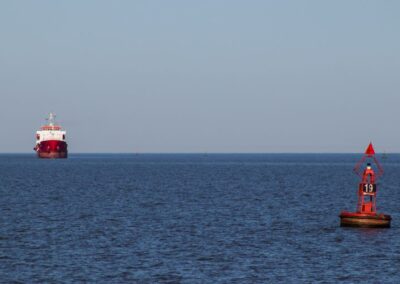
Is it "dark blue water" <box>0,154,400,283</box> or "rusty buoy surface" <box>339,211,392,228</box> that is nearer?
"dark blue water" <box>0,154,400,283</box>

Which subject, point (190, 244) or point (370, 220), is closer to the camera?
point (190, 244)

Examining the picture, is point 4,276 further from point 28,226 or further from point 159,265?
point 28,226

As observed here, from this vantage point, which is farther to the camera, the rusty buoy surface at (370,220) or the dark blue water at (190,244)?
the rusty buoy surface at (370,220)

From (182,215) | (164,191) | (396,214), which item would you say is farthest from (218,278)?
(164,191)

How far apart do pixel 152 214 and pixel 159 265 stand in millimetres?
27819

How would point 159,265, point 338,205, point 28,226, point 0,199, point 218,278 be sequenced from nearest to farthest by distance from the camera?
1. point 218,278
2. point 159,265
3. point 28,226
4. point 338,205
5. point 0,199

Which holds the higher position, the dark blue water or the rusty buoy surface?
the rusty buoy surface

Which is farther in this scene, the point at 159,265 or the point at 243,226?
the point at 243,226

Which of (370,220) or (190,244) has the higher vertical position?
(370,220)

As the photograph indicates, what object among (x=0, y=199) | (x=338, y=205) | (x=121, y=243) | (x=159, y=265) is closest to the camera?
(x=159, y=265)

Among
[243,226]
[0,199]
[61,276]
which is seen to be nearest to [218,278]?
[61,276]

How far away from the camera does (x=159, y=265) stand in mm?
39875

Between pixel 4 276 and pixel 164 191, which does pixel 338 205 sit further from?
pixel 4 276

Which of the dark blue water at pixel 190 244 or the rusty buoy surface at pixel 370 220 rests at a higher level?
the rusty buoy surface at pixel 370 220
